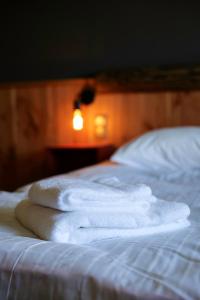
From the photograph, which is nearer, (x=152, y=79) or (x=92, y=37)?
(x=152, y=79)

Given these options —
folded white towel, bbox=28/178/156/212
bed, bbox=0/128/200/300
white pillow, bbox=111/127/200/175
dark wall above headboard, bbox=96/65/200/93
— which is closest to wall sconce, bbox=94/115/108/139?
dark wall above headboard, bbox=96/65/200/93

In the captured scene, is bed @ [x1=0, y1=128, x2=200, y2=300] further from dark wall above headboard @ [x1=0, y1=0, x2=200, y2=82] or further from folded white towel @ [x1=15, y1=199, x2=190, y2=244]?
dark wall above headboard @ [x1=0, y1=0, x2=200, y2=82]

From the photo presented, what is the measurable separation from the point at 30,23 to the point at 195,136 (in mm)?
1869

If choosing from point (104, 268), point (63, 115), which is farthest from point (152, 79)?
point (104, 268)

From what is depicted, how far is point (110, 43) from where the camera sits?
9.14 ft

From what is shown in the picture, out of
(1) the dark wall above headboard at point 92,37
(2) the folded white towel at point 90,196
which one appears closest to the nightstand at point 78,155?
(1) the dark wall above headboard at point 92,37

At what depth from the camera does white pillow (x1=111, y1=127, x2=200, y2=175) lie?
2.00m

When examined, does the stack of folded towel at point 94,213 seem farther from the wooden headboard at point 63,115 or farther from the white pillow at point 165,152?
the wooden headboard at point 63,115

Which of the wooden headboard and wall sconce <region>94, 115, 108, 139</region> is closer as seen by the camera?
the wooden headboard

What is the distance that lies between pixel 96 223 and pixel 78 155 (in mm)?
1749

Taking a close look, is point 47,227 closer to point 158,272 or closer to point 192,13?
point 158,272

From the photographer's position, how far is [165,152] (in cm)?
206

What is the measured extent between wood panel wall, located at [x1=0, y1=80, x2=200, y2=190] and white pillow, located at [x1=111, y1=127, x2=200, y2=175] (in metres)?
0.42

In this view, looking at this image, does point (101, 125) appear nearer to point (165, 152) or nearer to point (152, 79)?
point (152, 79)
